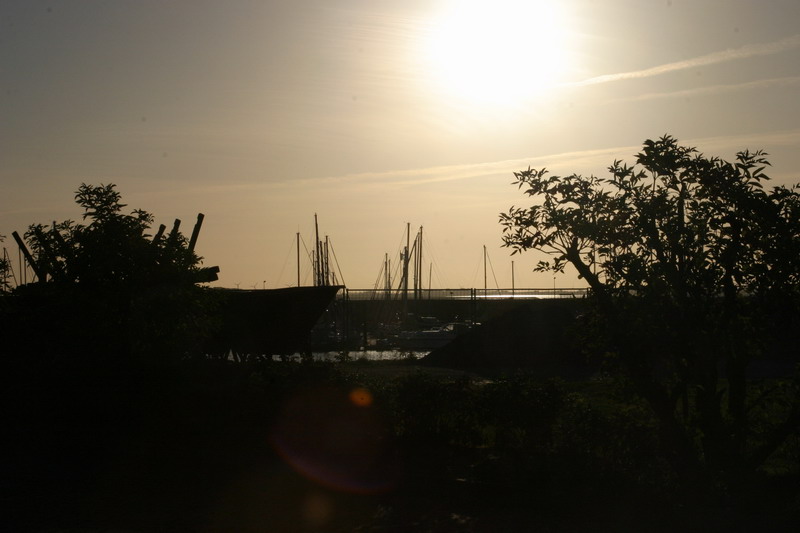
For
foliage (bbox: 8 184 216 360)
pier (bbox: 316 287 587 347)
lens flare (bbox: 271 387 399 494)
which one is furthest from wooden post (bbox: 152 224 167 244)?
pier (bbox: 316 287 587 347)

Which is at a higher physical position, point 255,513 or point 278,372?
point 278,372

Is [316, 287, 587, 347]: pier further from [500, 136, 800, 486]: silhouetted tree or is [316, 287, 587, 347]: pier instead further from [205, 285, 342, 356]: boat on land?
[500, 136, 800, 486]: silhouetted tree

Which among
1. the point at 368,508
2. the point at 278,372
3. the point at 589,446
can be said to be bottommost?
the point at 368,508

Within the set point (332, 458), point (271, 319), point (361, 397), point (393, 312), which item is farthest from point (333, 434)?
point (393, 312)

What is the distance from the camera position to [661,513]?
7492mm

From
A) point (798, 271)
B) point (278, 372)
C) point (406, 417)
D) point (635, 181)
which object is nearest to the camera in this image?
point (798, 271)

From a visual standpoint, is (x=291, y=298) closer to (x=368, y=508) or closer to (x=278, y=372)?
(x=278, y=372)

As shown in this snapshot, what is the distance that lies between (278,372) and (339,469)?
6.64 feet

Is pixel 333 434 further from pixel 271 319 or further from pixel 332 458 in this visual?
pixel 271 319

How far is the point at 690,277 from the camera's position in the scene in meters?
7.35

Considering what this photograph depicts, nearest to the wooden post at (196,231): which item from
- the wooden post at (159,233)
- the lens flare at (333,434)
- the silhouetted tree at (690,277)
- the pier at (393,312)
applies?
the wooden post at (159,233)

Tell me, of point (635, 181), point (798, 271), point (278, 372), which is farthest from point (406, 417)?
point (798, 271)

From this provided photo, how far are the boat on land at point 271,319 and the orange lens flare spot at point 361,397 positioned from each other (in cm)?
675

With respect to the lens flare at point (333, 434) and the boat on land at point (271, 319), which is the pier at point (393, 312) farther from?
the lens flare at point (333, 434)
